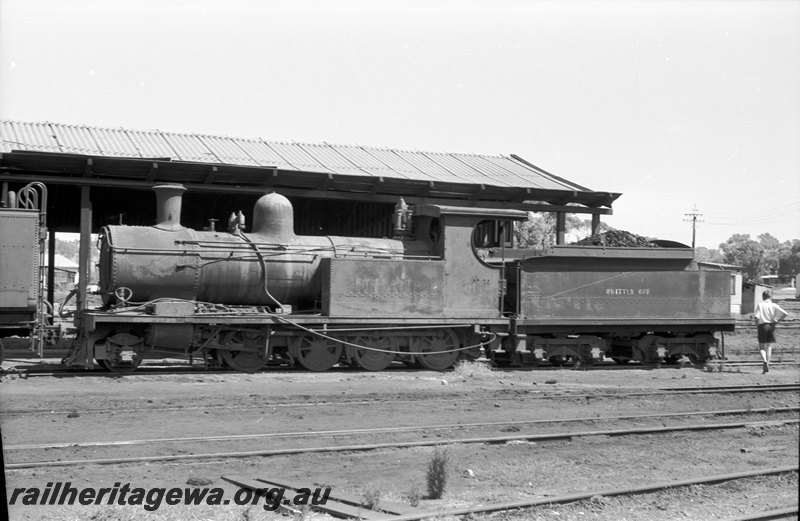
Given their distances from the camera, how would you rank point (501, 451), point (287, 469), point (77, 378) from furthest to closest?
point (77, 378) < point (501, 451) < point (287, 469)

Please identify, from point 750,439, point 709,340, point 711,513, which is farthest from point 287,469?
point 709,340

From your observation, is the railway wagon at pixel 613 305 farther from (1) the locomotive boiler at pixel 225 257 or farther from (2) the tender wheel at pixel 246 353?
(2) the tender wheel at pixel 246 353

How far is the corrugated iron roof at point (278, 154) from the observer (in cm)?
1978

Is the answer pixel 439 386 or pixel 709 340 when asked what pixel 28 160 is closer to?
pixel 439 386

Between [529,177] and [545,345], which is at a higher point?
[529,177]

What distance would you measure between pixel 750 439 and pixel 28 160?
14.3 metres

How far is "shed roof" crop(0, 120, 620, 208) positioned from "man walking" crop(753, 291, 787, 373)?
601cm

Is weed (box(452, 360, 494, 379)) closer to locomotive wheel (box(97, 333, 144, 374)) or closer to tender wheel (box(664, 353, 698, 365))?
tender wheel (box(664, 353, 698, 365))

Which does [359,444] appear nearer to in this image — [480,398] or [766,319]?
[480,398]

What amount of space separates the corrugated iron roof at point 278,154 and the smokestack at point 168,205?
13.0 ft

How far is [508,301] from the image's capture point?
1711 centimetres

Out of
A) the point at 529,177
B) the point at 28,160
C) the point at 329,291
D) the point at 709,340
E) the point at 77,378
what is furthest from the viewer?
the point at 529,177

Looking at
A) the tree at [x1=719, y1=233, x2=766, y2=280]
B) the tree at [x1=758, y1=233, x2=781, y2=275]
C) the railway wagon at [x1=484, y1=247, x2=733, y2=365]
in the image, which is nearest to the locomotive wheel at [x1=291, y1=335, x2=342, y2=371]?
the railway wagon at [x1=484, y1=247, x2=733, y2=365]

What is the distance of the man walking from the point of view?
1697 cm
